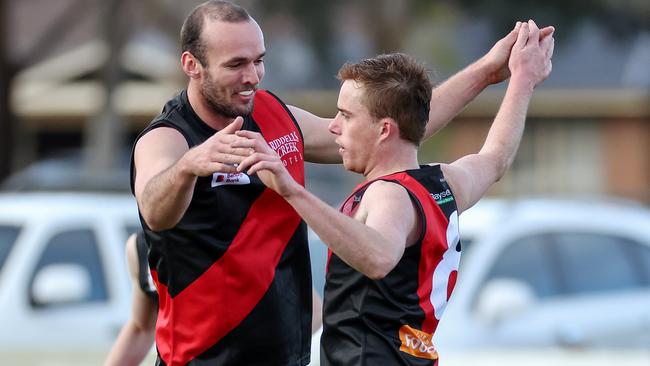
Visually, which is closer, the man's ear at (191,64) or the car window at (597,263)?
the man's ear at (191,64)

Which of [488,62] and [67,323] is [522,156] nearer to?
[67,323]

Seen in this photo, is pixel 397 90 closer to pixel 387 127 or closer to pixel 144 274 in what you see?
pixel 387 127

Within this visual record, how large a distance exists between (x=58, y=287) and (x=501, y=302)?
8.90 feet

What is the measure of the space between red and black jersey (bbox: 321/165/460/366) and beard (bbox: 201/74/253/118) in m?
0.51

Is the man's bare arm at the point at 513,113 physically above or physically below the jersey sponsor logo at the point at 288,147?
above

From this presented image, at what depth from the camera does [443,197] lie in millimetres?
4137

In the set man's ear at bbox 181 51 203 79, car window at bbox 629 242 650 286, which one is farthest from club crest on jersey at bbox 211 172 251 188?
car window at bbox 629 242 650 286

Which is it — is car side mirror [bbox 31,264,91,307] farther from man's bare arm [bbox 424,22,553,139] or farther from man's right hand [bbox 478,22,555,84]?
man's right hand [bbox 478,22,555,84]

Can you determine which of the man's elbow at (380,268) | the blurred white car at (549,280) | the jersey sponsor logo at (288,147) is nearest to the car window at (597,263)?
the blurred white car at (549,280)

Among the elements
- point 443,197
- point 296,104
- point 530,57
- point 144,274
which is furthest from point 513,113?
point 296,104

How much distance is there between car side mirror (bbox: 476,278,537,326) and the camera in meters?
8.66

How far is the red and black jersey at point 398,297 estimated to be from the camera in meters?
4.03

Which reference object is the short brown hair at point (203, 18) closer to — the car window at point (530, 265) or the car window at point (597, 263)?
the car window at point (530, 265)

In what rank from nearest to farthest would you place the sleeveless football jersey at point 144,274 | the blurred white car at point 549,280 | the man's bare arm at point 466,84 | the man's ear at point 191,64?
the man's ear at point 191,64 → the man's bare arm at point 466,84 → the sleeveless football jersey at point 144,274 → the blurred white car at point 549,280
